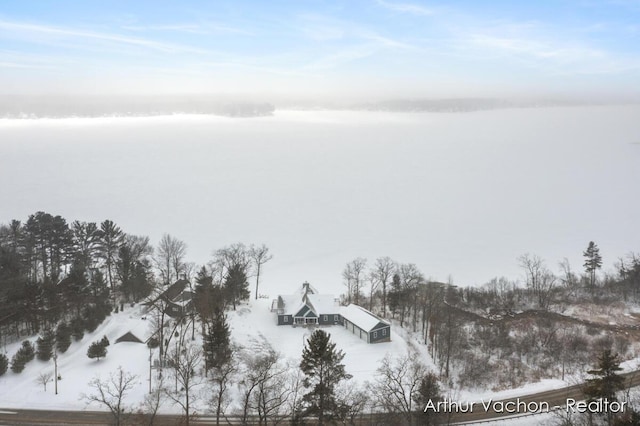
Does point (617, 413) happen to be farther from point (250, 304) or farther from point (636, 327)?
point (250, 304)

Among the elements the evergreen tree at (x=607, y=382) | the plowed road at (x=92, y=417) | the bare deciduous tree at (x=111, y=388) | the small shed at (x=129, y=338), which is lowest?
the plowed road at (x=92, y=417)

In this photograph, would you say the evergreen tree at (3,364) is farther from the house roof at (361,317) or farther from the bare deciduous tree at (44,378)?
the house roof at (361,317)

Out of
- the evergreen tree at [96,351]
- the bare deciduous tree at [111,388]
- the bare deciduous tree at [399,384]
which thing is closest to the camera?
the bare deciduous tree at [399,384]

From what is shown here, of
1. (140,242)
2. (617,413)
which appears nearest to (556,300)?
(617,413)

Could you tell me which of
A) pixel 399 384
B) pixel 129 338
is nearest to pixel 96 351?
pixel 129 338

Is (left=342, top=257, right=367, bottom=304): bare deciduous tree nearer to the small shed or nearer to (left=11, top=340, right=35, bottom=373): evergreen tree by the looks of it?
the small shed

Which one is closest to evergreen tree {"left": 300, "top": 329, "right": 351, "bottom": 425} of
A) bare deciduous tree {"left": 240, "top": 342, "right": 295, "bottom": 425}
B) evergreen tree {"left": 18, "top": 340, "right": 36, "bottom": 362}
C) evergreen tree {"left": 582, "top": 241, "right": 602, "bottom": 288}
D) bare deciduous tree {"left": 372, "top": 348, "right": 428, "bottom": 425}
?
bare deciduous tree {"left": 240, "top": 342, "right": 295, "bottom": 425}

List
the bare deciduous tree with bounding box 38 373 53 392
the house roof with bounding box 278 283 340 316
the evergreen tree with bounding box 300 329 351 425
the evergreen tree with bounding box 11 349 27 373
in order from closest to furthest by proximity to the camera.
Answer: the evergreen tree with bounding box 300 329 351 425
the bare deciduous tree with bounding box 38 373 53 392
the evergreen tree with bounding box 11 349 27 373
the house roof with bounding box 278 283 340 316

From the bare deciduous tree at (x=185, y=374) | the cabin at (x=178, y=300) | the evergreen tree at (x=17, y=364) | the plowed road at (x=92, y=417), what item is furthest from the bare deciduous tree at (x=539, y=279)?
the evergreen tree at (x=17, y=364)
